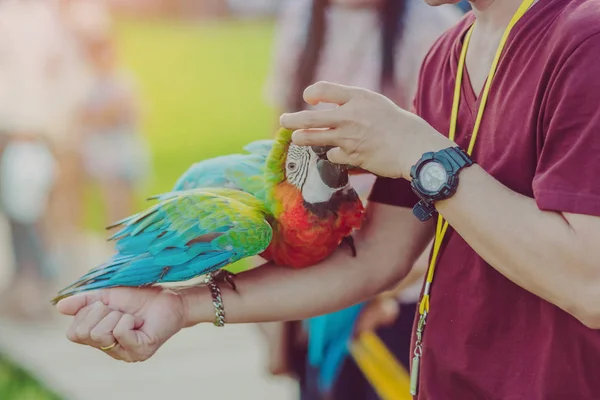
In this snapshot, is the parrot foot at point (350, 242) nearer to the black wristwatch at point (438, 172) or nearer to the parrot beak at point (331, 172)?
the parrot beak at point (331, 172)

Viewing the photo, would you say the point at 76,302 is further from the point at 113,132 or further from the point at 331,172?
the point at 113,132

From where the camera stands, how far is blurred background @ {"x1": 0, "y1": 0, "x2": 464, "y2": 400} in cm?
295

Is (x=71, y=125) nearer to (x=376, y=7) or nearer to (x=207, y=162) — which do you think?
(x=376, y=7)

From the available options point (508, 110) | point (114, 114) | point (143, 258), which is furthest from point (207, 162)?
point (114, 114)

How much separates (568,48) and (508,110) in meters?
0.10

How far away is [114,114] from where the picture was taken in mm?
3045

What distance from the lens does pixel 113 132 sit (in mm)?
3043

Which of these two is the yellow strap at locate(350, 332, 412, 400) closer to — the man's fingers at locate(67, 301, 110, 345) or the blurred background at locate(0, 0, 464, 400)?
the man's fingers at locate(67, 301, 110, 345)

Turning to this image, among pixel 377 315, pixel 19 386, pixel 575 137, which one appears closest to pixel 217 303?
pixel 575 137

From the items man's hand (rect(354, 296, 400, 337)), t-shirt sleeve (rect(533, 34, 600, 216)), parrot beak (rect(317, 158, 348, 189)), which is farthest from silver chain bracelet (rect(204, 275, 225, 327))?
man's hand (rect(354, 296, 400, 337))

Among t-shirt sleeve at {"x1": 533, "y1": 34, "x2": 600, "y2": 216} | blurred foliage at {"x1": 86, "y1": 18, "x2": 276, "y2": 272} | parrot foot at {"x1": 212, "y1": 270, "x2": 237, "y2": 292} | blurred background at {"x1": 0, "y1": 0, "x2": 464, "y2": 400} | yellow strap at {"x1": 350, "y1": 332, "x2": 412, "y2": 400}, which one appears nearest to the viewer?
t-shirt sleeve at {"x1": 533, "y1": 34, "x2": 600, "y2": 216}

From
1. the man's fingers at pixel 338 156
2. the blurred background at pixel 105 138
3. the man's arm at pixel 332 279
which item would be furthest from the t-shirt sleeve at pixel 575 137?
the blurred background at pixel 105 138

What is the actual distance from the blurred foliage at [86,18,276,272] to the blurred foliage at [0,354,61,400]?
26.9 inches

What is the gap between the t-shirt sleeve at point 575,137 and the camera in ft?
2.39
